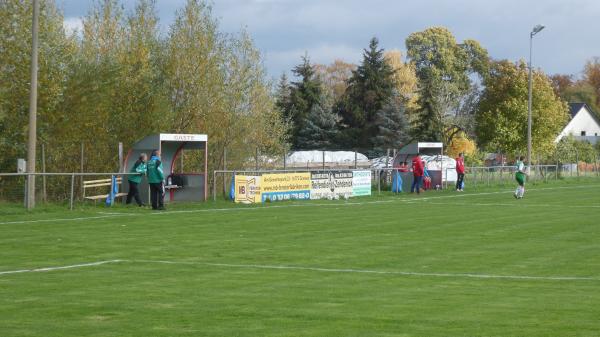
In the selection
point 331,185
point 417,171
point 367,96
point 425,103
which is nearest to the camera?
point 331,185

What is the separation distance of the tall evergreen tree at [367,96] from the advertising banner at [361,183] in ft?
136

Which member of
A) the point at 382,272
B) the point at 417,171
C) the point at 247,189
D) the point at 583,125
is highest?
the point at 583,125

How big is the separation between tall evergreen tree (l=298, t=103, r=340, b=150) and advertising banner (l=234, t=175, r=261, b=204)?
49.1 metres

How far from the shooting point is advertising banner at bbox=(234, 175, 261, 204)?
37562 mm

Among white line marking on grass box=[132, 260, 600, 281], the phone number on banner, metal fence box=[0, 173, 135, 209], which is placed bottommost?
white line marking on grass box=[132, 260, 600, 281]

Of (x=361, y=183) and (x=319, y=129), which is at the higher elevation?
(x=319, y=129)

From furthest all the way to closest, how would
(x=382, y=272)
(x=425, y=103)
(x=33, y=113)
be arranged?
(x=425, y=103), (x=33, y=113), (x=382, y=272)

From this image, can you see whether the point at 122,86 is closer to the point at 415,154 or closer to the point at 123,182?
the point at 123,182

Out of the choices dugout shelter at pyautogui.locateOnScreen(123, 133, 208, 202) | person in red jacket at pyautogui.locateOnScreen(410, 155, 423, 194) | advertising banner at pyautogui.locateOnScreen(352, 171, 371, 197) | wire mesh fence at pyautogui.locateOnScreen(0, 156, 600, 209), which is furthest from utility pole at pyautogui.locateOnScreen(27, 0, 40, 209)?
person in red jacket at pyautogui.locateOnScreen(410, 155, 423, 194)

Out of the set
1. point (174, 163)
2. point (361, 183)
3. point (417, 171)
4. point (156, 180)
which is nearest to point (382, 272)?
point (156, 180)

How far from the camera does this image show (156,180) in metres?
32.2

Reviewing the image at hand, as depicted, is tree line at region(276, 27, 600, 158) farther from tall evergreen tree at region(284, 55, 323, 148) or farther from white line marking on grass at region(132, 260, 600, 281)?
white line marking on grass at region(132, 260, 600, 281)

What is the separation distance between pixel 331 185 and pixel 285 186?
3.31 m

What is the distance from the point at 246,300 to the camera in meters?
12.8
